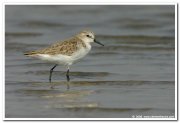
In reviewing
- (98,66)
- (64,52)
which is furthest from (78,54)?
(98,66)

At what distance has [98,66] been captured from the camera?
39.3ft

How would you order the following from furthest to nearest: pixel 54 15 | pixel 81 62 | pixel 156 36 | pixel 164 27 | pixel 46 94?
pixel 54 15 → pixel 164 27 → pixel 156 36 → pixel 81 62 → pixel 46 94

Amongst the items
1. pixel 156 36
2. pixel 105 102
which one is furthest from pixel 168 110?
pixel 156 36

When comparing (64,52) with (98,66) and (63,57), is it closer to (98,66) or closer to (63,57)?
(63,57)

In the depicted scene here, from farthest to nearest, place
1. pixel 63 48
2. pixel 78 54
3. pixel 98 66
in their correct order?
pixel 98 66, pixel 78 54, pixel 63 48

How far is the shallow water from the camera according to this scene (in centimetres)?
902

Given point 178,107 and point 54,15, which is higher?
point 54,15

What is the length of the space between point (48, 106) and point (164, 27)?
7947mm

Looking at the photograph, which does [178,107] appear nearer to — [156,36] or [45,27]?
[156,36]

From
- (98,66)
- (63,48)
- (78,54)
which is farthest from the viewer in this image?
(98,66)

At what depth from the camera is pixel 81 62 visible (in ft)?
40.8

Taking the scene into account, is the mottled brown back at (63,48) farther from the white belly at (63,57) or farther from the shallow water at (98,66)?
the shallow water at (98,66)

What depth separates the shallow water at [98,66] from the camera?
902 centimetres

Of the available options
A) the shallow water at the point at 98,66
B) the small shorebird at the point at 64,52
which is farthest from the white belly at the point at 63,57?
the shallow water at the point at 98,66
